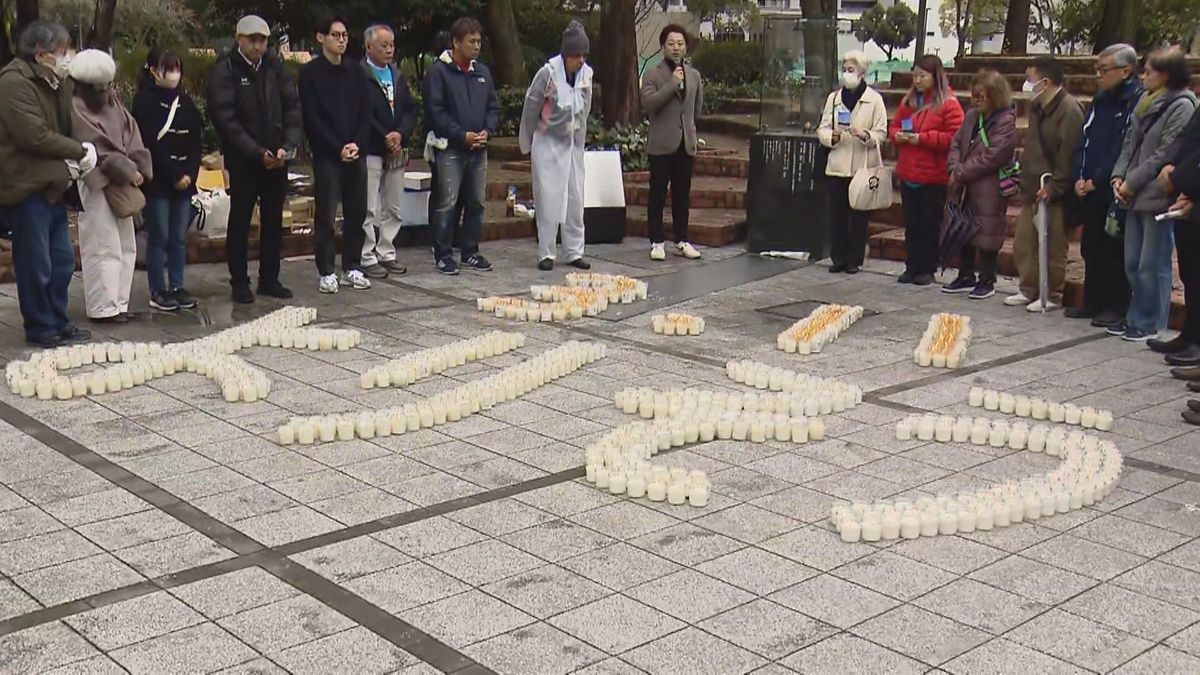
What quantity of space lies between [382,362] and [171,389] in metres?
1.30

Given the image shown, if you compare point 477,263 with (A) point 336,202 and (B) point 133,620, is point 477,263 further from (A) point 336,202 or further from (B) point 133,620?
(B) point 133,620

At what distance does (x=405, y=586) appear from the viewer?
→ 4645 mm

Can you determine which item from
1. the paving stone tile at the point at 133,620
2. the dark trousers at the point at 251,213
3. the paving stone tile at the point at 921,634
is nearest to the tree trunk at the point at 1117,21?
the dark trousers at the point at 251,213

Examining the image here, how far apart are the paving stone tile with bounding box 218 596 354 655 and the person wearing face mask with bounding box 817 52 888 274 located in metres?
7.94

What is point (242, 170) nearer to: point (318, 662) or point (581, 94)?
point (581, 94)

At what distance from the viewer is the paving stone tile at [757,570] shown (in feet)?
15.6

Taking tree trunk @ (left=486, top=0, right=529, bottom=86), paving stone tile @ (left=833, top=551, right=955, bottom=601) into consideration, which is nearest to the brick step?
paving stone tile @ (left=833, top=551, right=955, bottom=601)

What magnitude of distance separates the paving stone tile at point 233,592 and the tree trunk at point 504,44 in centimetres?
1769

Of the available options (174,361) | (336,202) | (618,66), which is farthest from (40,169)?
(618,66)

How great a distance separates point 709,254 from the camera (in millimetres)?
12727

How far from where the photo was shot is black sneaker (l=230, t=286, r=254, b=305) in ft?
31.7

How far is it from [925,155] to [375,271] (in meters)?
4.66

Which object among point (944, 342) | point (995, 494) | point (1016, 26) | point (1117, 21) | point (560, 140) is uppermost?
point (1016, 26)

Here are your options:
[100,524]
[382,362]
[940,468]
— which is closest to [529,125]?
[382,362]
